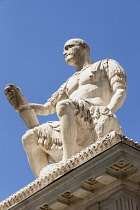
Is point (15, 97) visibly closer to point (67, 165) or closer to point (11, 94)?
point (11, 94)

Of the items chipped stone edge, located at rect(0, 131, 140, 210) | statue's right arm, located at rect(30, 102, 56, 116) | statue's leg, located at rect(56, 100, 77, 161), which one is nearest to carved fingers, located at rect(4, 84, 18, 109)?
statue's right arm, located at rect(30, 102, 56, 116)

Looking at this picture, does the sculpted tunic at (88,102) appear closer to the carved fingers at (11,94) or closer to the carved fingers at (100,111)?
the carved fingers at (100,111)

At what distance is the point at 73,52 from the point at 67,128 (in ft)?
8.57

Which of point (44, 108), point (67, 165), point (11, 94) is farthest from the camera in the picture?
point (44, 108)

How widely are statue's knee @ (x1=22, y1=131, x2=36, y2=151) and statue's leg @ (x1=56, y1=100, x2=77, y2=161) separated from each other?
3.40 ft

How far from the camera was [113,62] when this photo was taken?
618 inches

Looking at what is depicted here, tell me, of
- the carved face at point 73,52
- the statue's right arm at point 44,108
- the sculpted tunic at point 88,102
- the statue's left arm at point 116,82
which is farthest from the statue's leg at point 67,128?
the carved face at point 73,52

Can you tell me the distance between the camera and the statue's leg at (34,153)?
1510 cm

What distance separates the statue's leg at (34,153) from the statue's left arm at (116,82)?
1898 millimetres

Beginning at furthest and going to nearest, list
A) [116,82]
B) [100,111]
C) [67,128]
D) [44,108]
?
[44,108]
[116,82]
[100,111]
[67,128]

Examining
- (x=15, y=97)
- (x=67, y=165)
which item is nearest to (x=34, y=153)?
(x=15, y=97)

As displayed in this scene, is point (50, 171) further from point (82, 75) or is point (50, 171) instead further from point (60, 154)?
point (82, 75)

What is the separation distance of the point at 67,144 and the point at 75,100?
1110 mm

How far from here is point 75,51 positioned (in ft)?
53.1
